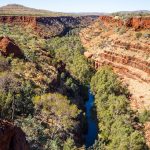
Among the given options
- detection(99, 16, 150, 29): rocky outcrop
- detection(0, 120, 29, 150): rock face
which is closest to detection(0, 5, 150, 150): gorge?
detection(0, 120, 29, 150): rock face

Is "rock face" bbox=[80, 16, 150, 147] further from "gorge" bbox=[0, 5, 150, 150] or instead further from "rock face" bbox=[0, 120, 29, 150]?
"rock face" bbox=[0, 120, 29, 150]

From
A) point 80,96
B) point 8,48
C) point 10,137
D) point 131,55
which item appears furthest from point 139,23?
point 10,137

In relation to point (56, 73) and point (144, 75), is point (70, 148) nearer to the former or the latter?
point (56, 73)

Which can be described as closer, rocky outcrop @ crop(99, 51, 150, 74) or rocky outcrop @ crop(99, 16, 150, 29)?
rocky outcrop @ crop(99, 51, 150, 74)

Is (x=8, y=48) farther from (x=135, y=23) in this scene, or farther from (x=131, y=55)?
(x=135, y=23)

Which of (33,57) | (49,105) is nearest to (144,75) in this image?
(33,57)

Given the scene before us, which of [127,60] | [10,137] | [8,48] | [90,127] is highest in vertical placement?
[8,48]

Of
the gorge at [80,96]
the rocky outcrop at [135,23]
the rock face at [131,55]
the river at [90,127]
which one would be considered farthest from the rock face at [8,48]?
the rocky outcrop at [135,23]

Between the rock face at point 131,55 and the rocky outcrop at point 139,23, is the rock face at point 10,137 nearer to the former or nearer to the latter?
the rock face at point 131,55
